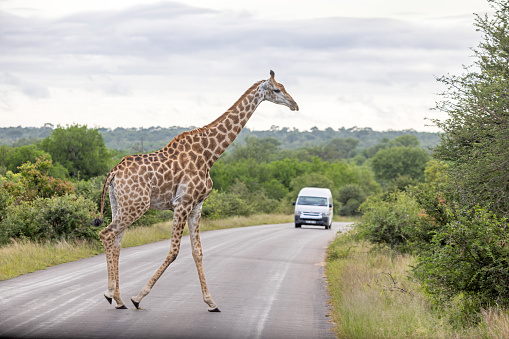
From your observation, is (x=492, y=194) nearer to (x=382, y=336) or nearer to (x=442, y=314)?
(x=442, y=314)

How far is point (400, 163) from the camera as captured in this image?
321 feet

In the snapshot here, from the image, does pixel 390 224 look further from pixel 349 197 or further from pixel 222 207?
pixel 349 197

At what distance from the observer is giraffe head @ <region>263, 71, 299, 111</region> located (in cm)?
1008

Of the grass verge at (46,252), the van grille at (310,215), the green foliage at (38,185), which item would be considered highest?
the green foliage at (38,185)

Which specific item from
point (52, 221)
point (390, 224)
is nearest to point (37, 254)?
point (52, 221)

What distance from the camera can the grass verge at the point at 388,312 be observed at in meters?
8.11

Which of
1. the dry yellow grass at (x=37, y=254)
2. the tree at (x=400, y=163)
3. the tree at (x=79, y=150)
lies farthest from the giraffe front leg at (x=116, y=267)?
the tree at (x=400, y=163)

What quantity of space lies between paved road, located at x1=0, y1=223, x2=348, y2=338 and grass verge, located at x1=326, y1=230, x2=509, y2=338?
367mm

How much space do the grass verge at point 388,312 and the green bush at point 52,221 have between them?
8.08 meters

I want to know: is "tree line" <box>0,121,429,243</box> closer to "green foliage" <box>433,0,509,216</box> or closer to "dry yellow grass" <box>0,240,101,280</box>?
"dry yellow grass" <box>0,240,101,280</box>

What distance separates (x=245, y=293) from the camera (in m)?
11.9

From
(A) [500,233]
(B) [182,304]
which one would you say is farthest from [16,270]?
(A) [500,233]

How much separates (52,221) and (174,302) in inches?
373

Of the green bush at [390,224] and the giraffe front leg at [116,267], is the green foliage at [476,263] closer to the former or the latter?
the giraffe front leg at [116,267]
